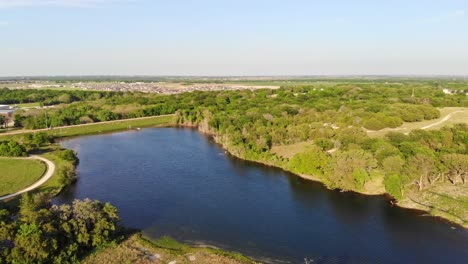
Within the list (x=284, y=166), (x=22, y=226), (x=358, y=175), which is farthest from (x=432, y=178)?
(x=22, y=226)

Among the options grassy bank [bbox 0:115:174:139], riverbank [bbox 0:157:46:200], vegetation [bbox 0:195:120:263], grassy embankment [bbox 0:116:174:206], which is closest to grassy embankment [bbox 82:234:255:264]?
vegetation [bbox 0:195:120:263]

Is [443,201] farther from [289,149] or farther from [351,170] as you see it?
[289,149]

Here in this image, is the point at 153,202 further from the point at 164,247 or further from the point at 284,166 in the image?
the point at 284,166

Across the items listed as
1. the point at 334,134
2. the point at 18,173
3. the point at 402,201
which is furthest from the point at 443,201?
the point at 18,173

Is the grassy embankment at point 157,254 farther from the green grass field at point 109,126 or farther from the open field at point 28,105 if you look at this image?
the open field at point 28,105

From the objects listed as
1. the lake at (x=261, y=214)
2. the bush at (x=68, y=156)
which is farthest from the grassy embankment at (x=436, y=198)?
the bush at (x=68, y=156)

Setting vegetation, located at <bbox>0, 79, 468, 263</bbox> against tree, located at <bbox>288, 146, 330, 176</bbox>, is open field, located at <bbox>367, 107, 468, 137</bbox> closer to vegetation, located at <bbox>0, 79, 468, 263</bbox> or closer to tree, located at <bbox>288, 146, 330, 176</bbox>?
vegetation, located at <bbox>0, 79, 468, 263</bbox>

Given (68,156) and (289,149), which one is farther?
(289,149)
